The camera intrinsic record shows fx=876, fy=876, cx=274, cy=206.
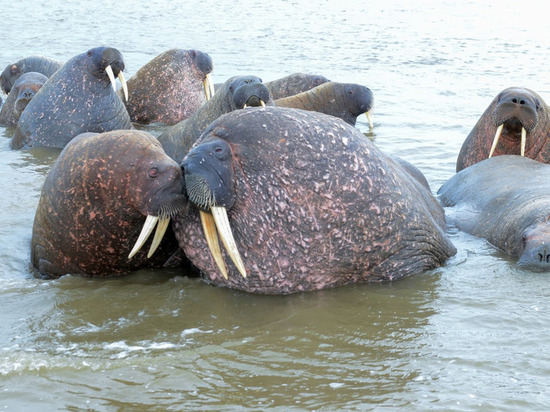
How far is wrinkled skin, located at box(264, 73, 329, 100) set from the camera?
12.3 meters

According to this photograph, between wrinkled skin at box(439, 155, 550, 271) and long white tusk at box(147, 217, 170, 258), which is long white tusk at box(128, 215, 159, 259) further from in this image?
wrinkled skin at box(439, 155, 550, 271)

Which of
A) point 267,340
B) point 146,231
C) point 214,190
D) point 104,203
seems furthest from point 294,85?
point 267,340

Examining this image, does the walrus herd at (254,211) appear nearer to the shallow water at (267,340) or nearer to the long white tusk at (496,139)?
the shallow water at (267,340)

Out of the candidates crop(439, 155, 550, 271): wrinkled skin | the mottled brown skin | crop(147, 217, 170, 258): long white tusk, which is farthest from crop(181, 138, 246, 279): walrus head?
crop(439, 155, 550, 271): wrinkled skin

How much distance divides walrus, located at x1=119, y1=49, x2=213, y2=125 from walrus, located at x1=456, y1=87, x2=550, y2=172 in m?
4.44

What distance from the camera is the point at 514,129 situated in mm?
8680

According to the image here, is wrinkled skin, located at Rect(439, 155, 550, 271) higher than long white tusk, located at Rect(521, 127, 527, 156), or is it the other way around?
long white tusk, located at Rect(521, 127, 527, 156)

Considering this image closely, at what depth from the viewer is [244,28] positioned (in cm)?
2147

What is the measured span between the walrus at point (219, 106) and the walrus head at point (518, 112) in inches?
89.4

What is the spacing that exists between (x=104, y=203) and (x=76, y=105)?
16.0 feet

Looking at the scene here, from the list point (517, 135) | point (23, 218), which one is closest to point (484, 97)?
point (517, 135)

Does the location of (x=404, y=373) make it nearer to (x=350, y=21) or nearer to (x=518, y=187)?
(x=518, y=187)

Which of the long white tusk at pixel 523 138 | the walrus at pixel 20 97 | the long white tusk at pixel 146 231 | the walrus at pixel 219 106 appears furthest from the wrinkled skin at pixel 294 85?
the long white tusk at pixel 146 231

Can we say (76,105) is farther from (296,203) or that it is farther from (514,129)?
(296,203)
